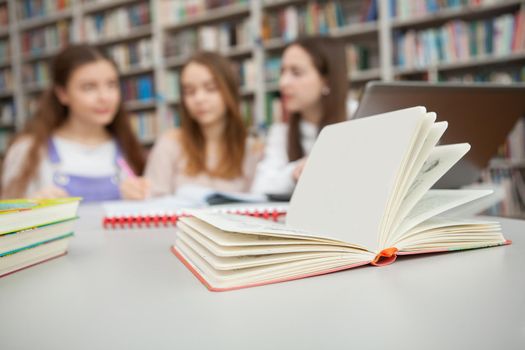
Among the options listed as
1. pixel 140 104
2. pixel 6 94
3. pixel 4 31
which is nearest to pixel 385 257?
pixel 140 104

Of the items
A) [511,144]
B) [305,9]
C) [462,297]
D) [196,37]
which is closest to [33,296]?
[462,297]

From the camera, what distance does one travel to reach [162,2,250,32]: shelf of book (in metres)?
3.31

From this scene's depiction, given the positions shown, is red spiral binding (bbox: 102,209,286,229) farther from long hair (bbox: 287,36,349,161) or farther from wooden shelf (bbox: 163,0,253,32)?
wooden shelf (bbox: 163,0,253,32)

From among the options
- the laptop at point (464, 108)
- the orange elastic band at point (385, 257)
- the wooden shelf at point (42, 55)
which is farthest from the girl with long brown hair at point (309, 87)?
the wooden shelf at point (42, 55)

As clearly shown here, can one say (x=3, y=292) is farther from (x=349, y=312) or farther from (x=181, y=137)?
(x=181, y=137)

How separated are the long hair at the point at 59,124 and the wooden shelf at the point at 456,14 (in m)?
1.79

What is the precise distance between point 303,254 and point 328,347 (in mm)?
162

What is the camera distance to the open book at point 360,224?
0.42m

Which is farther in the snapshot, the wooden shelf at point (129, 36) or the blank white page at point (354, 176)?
the wooden shelf at point (129, 36)

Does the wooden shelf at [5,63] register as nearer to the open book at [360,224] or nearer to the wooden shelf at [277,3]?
the wooden shelf at [277,3]

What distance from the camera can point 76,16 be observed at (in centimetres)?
405

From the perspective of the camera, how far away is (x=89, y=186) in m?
1.78

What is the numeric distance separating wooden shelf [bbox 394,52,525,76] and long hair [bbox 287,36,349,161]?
38.1 inches

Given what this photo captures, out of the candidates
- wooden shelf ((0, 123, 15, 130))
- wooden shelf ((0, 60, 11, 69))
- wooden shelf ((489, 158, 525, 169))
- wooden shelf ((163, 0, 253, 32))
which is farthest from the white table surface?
wooden shelf ((0, 60, 11, 69))
